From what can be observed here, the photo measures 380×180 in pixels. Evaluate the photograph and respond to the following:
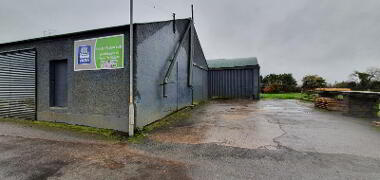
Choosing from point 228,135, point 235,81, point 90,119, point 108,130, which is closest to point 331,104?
point 228,135

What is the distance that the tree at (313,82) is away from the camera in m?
26.0

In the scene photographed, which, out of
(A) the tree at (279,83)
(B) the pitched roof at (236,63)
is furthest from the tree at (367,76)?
(B) the pitched roof at (236,63)

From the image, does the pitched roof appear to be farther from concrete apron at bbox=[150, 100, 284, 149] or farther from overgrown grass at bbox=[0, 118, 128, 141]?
overgrown grass at bbox=[0, 118, 128, 141]

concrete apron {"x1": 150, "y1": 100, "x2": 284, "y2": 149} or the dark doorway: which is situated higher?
the dark doorway

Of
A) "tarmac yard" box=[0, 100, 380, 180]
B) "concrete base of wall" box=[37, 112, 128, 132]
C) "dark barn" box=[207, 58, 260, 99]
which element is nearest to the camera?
"tarmac yard" box=[0, 100, 380, 180]

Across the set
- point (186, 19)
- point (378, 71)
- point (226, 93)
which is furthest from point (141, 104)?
point (378, 71)

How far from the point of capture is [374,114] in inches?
320

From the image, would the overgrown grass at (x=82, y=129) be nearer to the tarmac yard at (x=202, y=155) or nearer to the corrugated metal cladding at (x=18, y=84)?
the tarmac yard at (x=202, y=155)

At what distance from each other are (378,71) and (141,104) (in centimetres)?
3540

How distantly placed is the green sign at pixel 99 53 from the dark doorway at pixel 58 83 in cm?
97

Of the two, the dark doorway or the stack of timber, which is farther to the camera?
the stack of timber

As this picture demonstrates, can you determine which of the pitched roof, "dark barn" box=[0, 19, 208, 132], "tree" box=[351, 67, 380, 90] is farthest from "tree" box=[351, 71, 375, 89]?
"dark barn" box=[0, 19, 208, 132]

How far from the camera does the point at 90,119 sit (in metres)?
6.14

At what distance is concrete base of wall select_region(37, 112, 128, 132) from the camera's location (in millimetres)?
5629
